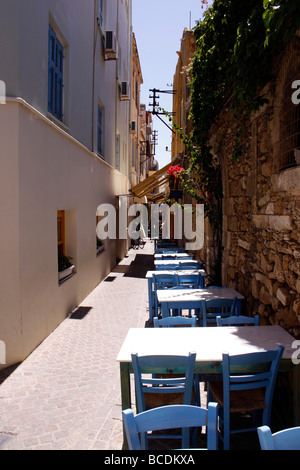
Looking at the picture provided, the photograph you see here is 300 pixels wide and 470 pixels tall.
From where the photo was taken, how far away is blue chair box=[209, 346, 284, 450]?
3.04 meters

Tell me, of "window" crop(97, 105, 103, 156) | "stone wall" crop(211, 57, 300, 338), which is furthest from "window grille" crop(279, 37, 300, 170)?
"window" crop(97, 105, 103, 156)

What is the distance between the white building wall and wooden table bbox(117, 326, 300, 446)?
2.07 m

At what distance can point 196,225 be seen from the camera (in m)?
11.3

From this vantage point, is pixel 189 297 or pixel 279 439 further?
pixel 189 297

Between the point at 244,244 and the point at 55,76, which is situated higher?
the point at 55,76

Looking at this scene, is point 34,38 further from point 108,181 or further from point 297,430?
point 108,181

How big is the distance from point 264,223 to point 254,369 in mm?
2185

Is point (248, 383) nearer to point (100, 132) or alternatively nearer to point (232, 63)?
point (232, 63)

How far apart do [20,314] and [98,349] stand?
132cm

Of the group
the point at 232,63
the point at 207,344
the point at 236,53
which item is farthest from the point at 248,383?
the point at 232,63

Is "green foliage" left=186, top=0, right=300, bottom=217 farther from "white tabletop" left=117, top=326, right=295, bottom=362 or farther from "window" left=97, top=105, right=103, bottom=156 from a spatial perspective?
"window" left=97, top=105, right=103, bottom=156

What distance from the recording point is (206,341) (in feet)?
12.2

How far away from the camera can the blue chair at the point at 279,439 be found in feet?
6.33

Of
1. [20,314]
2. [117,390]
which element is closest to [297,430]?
[117,390]
